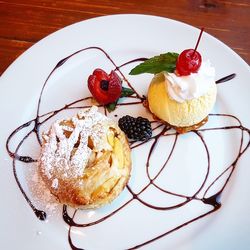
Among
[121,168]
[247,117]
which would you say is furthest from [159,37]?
[121,168]

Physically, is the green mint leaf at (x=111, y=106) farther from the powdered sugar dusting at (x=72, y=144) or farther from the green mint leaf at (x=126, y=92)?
the powdered sugar dusting at (x=72, y=144)

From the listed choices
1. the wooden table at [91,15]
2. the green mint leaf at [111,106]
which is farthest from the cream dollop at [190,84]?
the wooden table at [91,15]

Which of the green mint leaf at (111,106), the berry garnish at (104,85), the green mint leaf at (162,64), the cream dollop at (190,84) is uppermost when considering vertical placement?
the green mint leaf at (162,64)

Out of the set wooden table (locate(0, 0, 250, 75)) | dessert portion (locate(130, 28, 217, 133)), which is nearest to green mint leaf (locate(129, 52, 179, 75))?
dessert portion (locate(130, 28, 217, 133))

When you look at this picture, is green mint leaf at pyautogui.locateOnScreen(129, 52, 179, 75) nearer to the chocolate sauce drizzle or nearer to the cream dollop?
the cream dollop

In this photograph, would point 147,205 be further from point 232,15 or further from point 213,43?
point 232,15

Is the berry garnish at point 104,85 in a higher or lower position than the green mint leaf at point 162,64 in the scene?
lower
